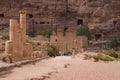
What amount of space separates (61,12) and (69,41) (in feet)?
42.7

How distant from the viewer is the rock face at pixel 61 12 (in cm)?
6875

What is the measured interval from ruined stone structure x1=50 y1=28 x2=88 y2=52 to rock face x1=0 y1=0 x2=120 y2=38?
875 cm

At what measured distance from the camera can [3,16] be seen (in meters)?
71.9

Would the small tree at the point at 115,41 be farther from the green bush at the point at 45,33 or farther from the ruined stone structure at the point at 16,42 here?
the ruined stone structure at the point at 16,42

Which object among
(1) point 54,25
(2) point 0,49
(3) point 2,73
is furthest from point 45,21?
(3) point 2,73

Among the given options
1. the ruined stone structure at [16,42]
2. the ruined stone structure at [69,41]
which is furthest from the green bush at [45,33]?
the ruined stone structure at [16,42]

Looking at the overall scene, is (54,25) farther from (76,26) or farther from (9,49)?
(9,49)

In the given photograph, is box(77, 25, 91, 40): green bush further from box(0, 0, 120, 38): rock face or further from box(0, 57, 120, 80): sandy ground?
box(0, 57, 120, 80): sandy ground

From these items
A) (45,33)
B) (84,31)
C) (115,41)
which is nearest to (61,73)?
(115,41)

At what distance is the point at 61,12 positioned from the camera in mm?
71688

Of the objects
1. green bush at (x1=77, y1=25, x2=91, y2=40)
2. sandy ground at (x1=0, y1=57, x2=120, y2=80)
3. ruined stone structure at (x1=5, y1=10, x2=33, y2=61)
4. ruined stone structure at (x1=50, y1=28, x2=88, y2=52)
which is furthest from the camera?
green bush at (x1=77, y1=25, x2=91, y2=40)

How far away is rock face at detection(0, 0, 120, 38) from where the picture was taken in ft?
226

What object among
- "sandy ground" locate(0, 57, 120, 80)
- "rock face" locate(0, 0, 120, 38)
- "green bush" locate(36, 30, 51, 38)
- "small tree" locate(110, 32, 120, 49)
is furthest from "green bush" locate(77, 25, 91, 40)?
"sandy ground" locate(0, 57, 120, 80)

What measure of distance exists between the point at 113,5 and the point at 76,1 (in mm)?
7714
